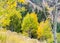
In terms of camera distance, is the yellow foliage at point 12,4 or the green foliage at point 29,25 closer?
the yellow foliage at point 12,4

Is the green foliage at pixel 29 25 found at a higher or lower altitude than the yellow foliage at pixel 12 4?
lower

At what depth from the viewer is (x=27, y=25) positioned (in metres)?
47.6

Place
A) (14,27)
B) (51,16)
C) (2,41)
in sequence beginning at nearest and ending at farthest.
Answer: (2,41) < (51,16) < (14,27)

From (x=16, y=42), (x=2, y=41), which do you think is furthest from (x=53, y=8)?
(x=2, y=41)

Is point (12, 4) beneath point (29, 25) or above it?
above

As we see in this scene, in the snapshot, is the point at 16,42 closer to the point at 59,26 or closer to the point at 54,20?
the point at 54,20

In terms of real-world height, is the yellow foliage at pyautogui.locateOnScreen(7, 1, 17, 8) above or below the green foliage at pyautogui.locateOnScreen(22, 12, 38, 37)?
above

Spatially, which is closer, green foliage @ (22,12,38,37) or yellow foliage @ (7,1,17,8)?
yellow foliage @ (7,1,17,8)

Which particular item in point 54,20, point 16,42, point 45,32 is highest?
point 54,20

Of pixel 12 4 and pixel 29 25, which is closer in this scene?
pixel 12 4

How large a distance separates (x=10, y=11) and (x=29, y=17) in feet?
130

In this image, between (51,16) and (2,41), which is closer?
(2,41)

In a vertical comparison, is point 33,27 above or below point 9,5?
below

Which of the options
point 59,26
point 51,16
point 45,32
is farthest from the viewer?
point 59,26
